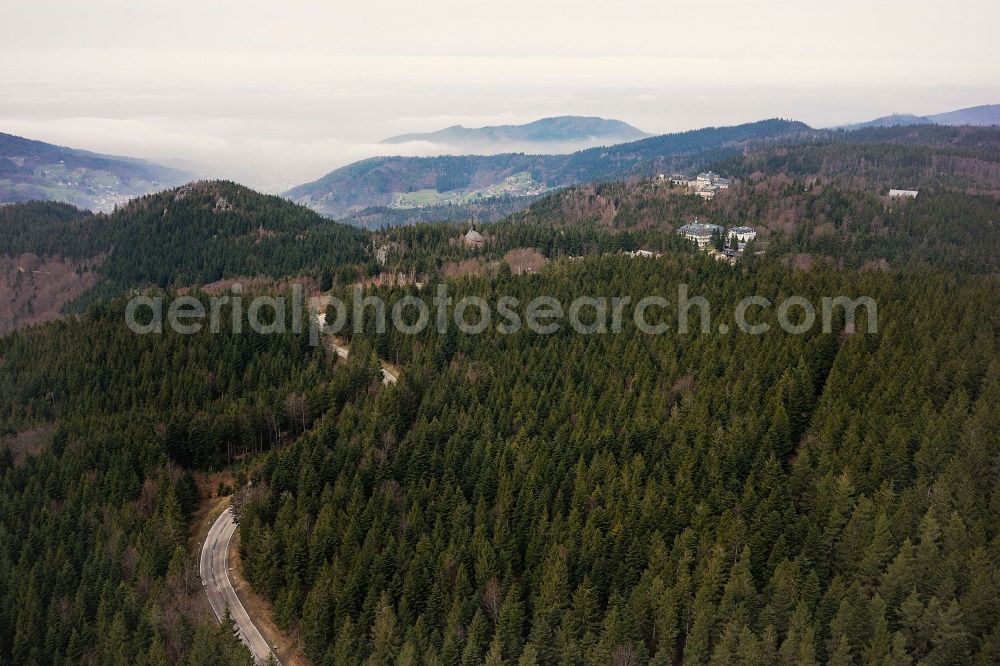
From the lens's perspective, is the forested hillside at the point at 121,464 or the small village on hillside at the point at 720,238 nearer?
the forested hillside at the point at 121,464

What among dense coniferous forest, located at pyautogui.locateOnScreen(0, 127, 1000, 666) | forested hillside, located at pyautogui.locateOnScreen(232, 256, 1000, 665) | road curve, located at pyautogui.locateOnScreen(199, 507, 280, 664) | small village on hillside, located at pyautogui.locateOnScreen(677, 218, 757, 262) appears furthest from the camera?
small village on hillside, located at pyautogui.locateOnScreen(677, 218, 757, 262)

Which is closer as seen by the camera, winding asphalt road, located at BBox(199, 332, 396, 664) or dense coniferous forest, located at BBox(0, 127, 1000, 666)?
dense coniferous forest, located at BBox(0, 127, 1000, 666)

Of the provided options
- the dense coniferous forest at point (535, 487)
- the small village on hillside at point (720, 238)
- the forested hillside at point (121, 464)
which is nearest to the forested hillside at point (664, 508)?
the dense coniferous forest at point (535, 487)

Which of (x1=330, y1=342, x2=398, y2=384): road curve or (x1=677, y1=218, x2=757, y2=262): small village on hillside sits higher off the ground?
(x1=677, y1=218, x2=757, y2=262): small village on hillside

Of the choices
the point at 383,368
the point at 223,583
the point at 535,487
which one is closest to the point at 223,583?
the point at 223,583

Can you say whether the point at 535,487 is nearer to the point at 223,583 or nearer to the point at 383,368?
the point at 223,583

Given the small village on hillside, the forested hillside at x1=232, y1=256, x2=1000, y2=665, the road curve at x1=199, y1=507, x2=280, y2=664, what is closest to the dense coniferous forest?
the forested hillside at x1=232, y1=256, x2=1000, y2=665

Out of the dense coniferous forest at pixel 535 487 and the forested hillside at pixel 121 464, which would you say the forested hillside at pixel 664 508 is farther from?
the forested hillside at pixel 121 464

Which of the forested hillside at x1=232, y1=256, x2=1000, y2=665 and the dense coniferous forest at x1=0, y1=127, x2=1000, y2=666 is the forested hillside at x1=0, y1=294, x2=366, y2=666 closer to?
the dense coniferous forest at x1=0, y1=127, x2=1000, y2=666

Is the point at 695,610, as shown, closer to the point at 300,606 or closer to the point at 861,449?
the point at 861,449

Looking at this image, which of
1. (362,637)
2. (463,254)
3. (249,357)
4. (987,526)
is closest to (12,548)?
(362,637)
